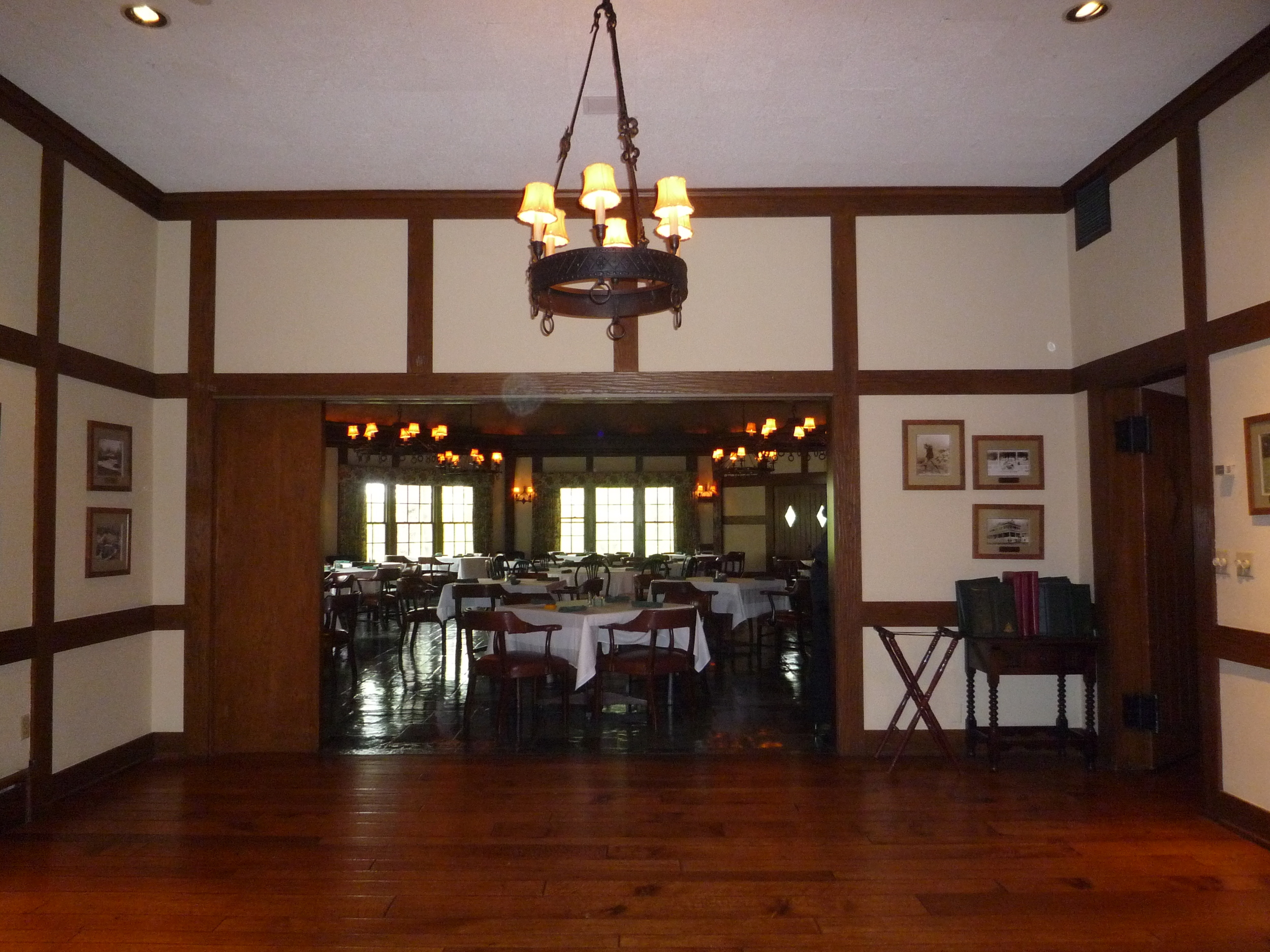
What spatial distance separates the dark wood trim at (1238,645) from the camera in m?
3.89

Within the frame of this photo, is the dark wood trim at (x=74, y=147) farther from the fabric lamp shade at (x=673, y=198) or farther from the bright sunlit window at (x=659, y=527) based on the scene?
the bright sunlit window at (x=659, y=527)

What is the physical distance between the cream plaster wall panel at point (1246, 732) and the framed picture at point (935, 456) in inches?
67.4

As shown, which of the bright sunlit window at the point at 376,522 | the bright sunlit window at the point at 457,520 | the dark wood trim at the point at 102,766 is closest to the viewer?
the dark wood trim at the point at 102,766

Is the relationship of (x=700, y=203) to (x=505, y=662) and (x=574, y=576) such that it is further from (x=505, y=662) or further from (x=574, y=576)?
(x=574, y=576)

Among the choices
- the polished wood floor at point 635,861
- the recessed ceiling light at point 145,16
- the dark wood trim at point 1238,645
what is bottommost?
the polished wood floor at point 635,861

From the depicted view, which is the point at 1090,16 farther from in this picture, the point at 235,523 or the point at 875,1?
the point at 235,523

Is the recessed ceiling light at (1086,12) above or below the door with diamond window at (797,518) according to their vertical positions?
above

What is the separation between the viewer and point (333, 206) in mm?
5555

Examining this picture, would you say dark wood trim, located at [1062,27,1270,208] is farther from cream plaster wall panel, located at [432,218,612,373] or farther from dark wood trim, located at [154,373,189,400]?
dark wood trim, located at [154,373,189,400]

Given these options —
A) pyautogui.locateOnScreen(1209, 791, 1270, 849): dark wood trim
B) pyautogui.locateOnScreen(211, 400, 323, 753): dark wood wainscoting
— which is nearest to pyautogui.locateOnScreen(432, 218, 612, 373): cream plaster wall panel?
pyautogui.locateOnScreen(211, 400, 323, 753): dark wood wainscoting

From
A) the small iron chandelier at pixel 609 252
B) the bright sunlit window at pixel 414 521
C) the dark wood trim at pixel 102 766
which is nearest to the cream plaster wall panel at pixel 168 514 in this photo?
the dark wood trim at pixel 102 766

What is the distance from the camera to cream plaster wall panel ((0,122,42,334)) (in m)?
4.23

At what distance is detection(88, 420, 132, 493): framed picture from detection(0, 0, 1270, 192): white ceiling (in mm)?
1517

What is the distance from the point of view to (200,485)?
5461 millimetres
